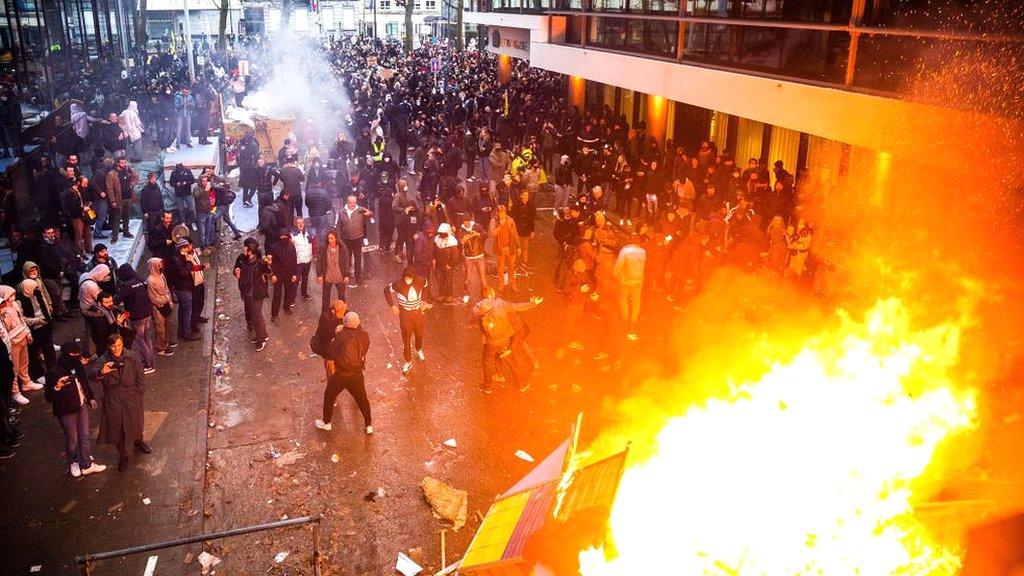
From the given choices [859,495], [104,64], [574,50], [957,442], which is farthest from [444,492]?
[104,64]

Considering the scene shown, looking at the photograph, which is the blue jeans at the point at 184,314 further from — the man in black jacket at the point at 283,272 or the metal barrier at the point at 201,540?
the metal barrier at the point at 201,540

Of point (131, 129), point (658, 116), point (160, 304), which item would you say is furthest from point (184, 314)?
point (658, 116)

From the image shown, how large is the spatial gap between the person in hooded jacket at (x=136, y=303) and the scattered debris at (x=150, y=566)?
141 inches

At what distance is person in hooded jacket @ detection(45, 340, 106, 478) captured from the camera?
7629mm

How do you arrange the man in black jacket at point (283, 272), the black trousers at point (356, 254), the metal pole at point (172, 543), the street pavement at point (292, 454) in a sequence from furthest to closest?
the black trousers at point (356, 254) < the man in black jacket at point (283, 272) < the street pavement at point (292, 454) < the metal pole at point (172, 543)

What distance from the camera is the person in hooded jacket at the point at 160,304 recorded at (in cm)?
Answer: 1047

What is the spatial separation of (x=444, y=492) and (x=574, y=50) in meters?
16.5

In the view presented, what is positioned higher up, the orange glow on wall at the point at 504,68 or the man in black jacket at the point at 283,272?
the orange glow on wall at the point at 504,68

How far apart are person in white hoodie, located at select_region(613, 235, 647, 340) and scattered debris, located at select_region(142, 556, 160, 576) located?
255 inches

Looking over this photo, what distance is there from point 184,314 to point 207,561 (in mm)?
5238

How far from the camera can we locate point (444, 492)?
7.71m

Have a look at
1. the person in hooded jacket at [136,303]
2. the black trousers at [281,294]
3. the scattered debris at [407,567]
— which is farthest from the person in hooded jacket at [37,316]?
the scattered debris at [407,567]

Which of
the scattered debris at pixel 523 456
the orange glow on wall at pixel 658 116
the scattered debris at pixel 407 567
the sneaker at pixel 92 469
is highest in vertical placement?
the orange glow on wall at pixel 658 116

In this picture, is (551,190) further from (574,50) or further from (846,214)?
(846,214)
